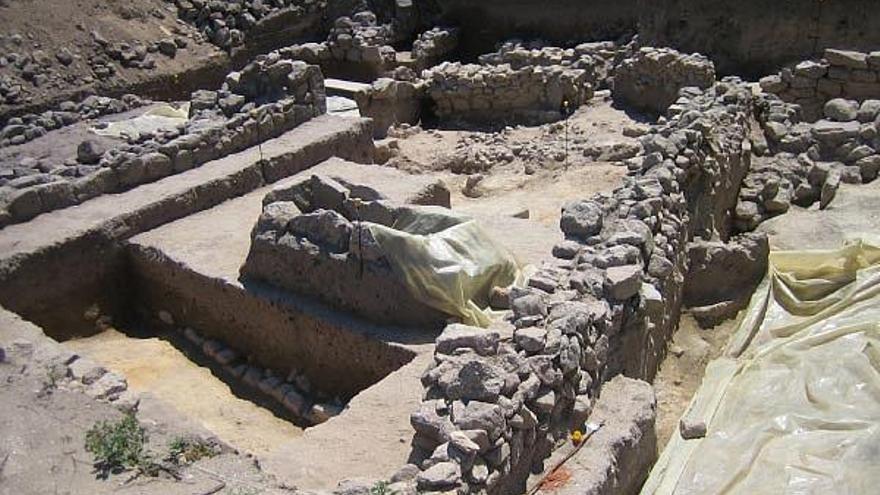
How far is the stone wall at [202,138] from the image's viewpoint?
885 cm

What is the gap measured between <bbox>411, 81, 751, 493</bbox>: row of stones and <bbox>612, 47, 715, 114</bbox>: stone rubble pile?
160 inches

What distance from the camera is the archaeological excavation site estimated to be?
5.24m

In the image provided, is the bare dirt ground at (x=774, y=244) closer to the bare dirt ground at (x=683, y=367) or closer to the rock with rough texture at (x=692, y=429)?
the bare dirt ground at (x=683, y=367)

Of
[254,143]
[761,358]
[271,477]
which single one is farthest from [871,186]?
[271,477]

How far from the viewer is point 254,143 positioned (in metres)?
10.6

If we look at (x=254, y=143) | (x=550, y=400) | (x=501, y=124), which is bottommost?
(x=501, y=124)

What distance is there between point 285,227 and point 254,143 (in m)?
3.17

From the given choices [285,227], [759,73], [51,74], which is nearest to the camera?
[285,227]

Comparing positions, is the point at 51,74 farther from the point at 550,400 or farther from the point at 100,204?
the point at 550,400

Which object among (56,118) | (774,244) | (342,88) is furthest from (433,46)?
(774,244)

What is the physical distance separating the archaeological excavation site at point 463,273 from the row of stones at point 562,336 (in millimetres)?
22

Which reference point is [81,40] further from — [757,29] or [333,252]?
[757,29]

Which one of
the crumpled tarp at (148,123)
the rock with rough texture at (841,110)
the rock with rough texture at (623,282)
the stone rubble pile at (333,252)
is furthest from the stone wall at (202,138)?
the rock with rough texture at (841,110)

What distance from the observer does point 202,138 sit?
1007cm
